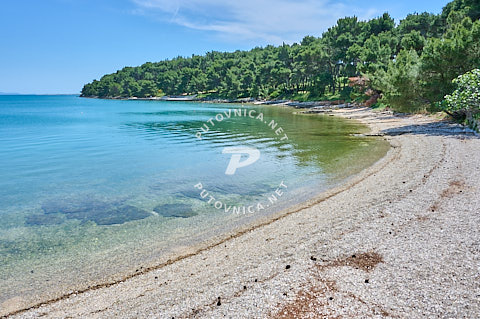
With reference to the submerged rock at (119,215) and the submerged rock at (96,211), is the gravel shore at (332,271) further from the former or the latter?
the submerged rock at (96,211)

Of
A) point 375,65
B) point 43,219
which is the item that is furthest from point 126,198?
point 375,65

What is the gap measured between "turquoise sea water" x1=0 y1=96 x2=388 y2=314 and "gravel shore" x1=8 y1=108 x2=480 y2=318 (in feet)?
4.81

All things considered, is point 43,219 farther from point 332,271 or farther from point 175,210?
point 332,271

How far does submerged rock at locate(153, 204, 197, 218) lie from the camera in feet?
49.5

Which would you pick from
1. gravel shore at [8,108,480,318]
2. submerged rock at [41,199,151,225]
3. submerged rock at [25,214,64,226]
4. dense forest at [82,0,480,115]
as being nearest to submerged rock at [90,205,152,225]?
submerged rock at [41,199,151,225]

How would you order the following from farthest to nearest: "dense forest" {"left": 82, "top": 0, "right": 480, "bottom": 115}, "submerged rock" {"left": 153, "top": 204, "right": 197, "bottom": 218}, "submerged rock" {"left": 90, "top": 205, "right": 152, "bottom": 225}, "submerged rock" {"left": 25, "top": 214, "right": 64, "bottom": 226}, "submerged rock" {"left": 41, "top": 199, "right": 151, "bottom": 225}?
1. "dense forest" {"left": 82, "top": 0, "right": 480, "bottom": 115}
2. "submerged rock" {"left": 153, "top": 204, "right": 197, "bottom": 218}
3. "submerged rock" {"left": 41, "top": 199, "right": 151, "bottom": 225}
4. "submerged rock" {"left": 90, "top": 205, "right": 152, "bottom": 225}
5. "submerged rock" {"left": 25, "top": 214, "right": 64, "bottom": 226}

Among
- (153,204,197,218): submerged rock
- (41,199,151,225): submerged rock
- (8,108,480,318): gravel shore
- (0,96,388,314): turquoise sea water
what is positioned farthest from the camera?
(153,204,197,218): submerged rock

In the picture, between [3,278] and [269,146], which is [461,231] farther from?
[269,146]

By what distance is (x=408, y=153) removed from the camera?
2489cm

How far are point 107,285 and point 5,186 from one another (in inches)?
635

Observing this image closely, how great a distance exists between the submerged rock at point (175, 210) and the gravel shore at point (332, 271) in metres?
3.76

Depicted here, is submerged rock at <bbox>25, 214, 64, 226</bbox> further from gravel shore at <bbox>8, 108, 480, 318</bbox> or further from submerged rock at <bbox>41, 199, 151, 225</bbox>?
gravel shore at <bbox>8, 108, 480, 318</bbox>

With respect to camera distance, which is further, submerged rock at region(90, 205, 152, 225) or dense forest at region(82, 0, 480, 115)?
dense forest at region(82, 0, 480, 115)

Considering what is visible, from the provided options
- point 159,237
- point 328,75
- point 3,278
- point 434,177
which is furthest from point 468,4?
point 3,278
